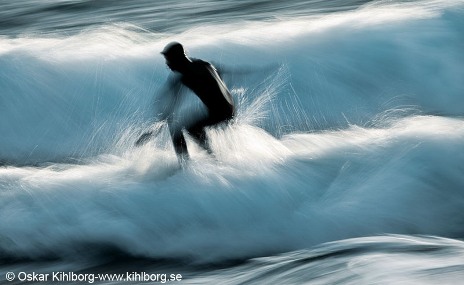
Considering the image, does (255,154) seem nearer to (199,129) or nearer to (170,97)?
(199,129)

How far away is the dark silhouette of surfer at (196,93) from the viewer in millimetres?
8555

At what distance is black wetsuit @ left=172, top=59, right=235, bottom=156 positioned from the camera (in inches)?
341

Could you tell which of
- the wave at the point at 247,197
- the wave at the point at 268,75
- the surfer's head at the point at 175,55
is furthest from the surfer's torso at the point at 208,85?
the wave at the point at 268,75

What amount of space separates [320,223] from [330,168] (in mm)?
861

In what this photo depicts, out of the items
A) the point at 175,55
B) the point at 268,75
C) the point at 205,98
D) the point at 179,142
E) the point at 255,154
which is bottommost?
the point at 255,154

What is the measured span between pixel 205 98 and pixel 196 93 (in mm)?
101

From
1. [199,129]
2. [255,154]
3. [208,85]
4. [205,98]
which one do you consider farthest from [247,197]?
[208,85]

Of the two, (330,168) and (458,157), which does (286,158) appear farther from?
(458,157)

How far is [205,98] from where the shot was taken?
28.7ft

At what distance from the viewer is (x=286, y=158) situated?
909cm

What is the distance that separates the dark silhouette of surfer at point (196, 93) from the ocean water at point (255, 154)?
0.12 m

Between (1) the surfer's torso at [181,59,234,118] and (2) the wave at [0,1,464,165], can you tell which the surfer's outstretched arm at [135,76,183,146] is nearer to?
A: (1) the surfer's torso at [181,59,234,118]

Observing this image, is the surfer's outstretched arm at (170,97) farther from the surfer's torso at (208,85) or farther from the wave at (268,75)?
the wave at (268,75)

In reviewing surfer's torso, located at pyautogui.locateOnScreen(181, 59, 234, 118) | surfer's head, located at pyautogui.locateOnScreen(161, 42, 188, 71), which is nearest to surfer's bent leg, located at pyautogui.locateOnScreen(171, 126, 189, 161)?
surfer's torso, located at pyautogui.locateOnScreen(181, 59, 234, 118)
